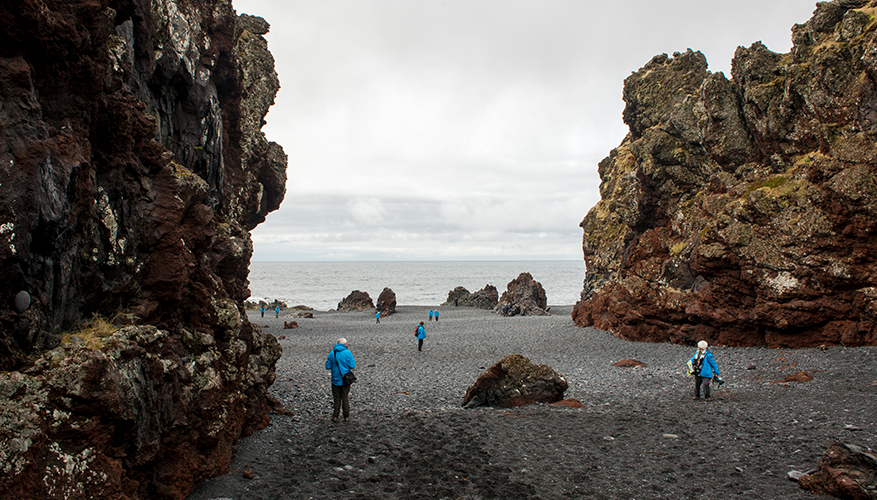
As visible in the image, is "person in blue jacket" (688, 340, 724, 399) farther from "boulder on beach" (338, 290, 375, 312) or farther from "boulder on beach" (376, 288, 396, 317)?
"boulder on beach" (338, 290, 375, 312)

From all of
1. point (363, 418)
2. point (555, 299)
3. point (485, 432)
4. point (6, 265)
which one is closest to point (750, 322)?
point (485, 432)

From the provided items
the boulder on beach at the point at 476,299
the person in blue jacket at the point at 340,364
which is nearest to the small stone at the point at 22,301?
the person in blue jacket at the point at 340,364

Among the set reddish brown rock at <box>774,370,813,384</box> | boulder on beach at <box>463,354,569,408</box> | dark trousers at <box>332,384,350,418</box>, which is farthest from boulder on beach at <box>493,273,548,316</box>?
dark trousers at <box>332,384,350,418</box>

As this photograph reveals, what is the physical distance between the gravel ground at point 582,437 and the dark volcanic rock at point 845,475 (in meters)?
0.30

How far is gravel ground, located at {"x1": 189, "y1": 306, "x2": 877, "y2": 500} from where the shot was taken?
27.9ft

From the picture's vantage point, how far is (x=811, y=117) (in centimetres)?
1989

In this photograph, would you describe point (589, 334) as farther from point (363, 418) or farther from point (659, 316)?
point (363, 418)

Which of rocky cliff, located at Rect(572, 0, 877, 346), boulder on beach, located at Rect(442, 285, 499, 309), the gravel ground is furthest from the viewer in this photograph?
boulder on beach, located at Rect(442, 285, 499, 309)

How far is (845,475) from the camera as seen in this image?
279 inches

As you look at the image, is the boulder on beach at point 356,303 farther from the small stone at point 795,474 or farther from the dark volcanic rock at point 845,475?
the dark volcanic rock at point 845,475

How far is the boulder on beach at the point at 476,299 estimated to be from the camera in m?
68.1

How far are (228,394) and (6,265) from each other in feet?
17.6

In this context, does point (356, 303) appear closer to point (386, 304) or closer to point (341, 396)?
point (386, 304)

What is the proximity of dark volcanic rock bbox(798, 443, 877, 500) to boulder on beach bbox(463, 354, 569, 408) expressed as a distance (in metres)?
7.47
